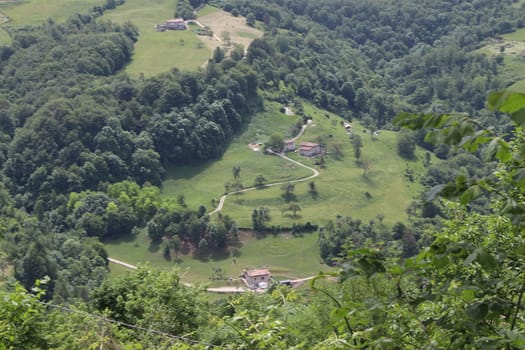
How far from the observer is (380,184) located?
89562 mm

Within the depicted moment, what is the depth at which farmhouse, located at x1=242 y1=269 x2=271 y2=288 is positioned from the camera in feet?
207

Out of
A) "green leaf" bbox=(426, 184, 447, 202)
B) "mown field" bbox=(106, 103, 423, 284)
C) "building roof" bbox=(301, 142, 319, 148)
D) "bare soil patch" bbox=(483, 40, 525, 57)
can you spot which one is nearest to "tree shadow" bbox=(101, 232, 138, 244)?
"mown field" bbox=(106, 103, 423, 284)

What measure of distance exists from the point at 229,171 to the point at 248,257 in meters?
21.0

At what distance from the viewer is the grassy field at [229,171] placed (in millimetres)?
86625

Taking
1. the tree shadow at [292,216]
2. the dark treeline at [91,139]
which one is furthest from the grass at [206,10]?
the tree shadow at [292,216]

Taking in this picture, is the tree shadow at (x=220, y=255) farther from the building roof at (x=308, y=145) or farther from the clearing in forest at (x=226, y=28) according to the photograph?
the clearing in forest at (x=226, y=28)

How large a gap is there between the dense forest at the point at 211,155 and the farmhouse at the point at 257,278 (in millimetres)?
8924

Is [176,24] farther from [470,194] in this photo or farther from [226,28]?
[470,194]

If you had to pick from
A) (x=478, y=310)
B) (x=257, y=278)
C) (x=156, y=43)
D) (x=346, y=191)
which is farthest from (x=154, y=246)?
(x=478, y=310)

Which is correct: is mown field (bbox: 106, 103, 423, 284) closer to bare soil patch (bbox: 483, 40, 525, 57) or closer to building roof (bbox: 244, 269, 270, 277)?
building roof (bbox: 244, 269, 270, 277)

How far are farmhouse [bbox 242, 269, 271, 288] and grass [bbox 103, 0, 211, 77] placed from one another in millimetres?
53227

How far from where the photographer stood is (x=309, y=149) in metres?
94.2

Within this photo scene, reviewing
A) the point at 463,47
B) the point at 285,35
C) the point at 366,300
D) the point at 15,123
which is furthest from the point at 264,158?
the point at 366,300

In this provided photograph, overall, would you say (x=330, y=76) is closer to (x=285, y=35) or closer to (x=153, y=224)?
(x=285, y=35)
